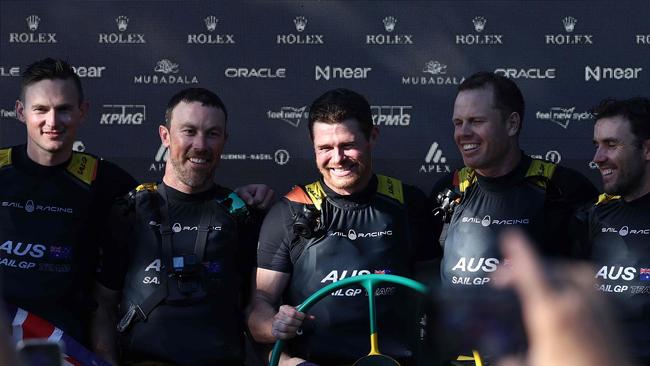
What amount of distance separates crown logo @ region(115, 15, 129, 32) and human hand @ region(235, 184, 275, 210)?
1411 mm

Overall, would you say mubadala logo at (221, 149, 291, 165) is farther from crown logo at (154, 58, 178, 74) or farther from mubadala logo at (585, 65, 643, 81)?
mubadala logo at (585, 65, 643, 81)

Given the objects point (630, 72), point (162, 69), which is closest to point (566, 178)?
point (630, 72)

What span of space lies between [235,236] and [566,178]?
1326 millimetres

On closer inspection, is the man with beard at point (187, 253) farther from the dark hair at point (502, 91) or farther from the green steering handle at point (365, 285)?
the dark hair at point (502, 91)

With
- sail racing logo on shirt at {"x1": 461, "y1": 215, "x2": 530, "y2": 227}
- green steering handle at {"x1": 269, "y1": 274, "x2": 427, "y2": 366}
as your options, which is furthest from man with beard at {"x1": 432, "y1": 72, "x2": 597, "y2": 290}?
green steering handle at {"x1": 269, "y1": 274, "x2": 427, "y2": 366}

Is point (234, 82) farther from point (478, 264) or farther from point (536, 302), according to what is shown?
point (536, 302)

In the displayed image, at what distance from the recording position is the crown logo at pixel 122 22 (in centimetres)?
463

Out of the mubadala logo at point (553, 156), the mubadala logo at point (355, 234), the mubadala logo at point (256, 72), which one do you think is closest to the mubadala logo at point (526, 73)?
the mubadala logo at point (553, 156)

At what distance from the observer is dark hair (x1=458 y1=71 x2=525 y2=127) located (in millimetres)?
3562

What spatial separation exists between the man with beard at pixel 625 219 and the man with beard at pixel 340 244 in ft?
2.12

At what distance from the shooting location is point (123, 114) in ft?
15.1

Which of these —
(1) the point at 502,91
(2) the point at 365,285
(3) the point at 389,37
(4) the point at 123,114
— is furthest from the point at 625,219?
(4) the point at 123,114

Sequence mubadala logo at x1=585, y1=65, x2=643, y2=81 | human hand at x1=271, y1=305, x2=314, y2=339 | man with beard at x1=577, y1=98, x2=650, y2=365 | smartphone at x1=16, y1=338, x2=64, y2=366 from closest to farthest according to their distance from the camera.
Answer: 1. smartphone at x1=16, y1=338, x2=64, y2=366
2. human hand at x1=271, y1=305, x2=314, y2=339
3. man with beard at x1=577, y1=98, x2=650, y2=365
4. mubadala logo at x1=585, y1=65, x2=643, y2=81

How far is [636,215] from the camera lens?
3.38 metres
